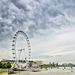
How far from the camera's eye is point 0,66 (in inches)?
2304

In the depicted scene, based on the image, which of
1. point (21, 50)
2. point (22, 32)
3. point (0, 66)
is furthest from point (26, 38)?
point (0, 66)

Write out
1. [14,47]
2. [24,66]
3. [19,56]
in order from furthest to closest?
[24,66]
[19,56]
[14,47]

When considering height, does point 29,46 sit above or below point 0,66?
above

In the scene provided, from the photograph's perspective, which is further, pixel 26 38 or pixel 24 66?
pixel 24 66

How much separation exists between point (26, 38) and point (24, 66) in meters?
21.1

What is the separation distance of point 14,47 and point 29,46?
293 inches

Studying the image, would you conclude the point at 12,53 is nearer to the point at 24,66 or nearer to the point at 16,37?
the point at 16,37

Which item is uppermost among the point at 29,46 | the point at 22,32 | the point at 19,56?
the point at 22,32

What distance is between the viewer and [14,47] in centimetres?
5247

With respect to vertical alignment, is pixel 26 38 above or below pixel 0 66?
above

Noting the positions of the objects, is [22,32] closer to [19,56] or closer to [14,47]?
[14,47]

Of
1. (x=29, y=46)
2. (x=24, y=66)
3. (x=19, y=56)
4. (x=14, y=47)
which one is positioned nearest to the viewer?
(x=14, y=47)

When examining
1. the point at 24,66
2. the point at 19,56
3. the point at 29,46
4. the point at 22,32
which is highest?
the point at 22,32

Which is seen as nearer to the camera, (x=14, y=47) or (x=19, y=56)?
(x=14, y=47)
